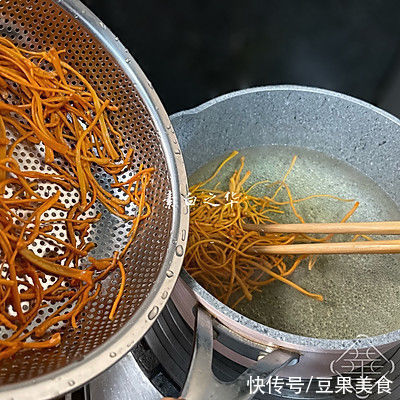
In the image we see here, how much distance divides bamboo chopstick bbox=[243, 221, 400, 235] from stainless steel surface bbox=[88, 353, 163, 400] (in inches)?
10.0

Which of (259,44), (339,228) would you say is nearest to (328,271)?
(339,228)

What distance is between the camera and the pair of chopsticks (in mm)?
745

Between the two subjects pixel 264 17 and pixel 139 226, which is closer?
pixel 139 226

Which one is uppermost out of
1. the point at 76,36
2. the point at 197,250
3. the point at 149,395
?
the point at 76,36

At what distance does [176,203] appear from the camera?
696 mm

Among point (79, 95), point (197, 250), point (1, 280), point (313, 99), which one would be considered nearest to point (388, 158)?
point (313, 99)

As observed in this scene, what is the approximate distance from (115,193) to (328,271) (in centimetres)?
34

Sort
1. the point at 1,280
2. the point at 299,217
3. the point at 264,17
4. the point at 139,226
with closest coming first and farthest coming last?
the point at 1,280 < the point at 139,226 < the point at 299,217 < the point at 264,17

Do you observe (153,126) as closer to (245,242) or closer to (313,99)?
(245,242)

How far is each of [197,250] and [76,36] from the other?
A: 1.09 ft

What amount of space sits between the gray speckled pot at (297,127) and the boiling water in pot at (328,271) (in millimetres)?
19

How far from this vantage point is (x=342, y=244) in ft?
2.48

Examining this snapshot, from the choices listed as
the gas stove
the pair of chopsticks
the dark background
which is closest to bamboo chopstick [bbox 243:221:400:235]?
the pair of chopsticks

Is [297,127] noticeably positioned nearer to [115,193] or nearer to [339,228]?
[339,228]
